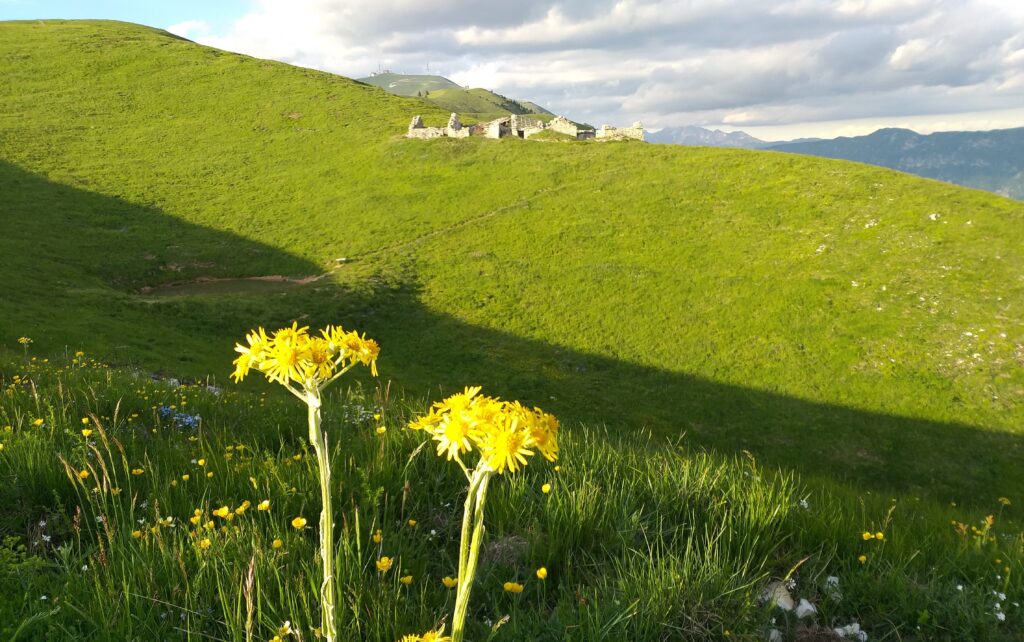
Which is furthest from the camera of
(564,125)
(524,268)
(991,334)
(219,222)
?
(564,125)

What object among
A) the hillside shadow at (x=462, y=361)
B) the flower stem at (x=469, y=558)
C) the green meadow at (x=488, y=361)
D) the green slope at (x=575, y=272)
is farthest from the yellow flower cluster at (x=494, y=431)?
the green slope at (x=575, y=272)

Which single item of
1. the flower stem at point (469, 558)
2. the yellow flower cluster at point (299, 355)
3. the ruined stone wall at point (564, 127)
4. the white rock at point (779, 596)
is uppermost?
the ruined stone wall at point (564, 127)

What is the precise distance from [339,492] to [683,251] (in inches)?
1788

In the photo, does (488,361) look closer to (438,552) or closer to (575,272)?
(575,272)

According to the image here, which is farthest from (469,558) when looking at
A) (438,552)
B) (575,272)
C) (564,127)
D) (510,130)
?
(564,127)

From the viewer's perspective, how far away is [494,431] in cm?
235

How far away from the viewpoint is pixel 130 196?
59.0 metres

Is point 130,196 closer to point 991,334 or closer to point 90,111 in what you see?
point 90,111

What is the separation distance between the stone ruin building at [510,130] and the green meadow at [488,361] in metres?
4.43

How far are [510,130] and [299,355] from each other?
76753mm

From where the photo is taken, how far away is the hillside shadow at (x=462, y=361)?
26156 mm

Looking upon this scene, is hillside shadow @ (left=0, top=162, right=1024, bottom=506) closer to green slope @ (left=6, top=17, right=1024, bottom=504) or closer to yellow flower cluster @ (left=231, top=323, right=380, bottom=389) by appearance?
green slope @ (left=6, top=17, right=1024, bottom=504)

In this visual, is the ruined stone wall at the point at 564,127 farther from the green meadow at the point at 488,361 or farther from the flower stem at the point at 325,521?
the flower stem at the point at 325,521

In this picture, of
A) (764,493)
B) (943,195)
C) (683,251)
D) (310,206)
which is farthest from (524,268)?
(764,493)
